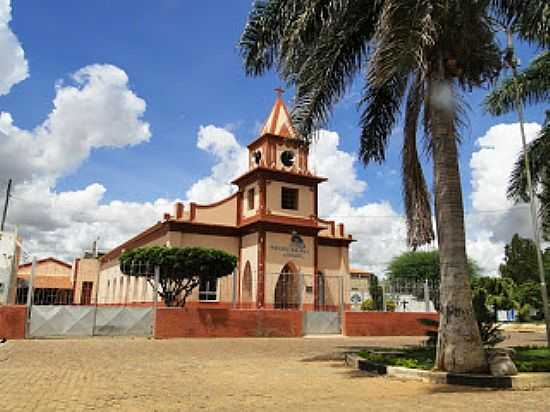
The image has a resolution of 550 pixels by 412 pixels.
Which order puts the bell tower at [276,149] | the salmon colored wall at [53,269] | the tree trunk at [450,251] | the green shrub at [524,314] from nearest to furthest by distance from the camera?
1. the tree trunk at [450,251]
2. the bell tower at [276,149]
3. the green shrub at [524,314]
4. the salmon colored wall at [53,269]

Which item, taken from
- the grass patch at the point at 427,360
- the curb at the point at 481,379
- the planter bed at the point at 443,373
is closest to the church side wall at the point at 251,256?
the grass patch at the point at 427,360

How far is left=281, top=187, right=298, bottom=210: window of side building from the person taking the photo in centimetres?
2734

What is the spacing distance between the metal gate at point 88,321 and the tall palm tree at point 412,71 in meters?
9.99

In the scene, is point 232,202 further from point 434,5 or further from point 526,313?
point 526,313

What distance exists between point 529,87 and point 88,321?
1564cm

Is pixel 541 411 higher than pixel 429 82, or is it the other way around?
pixel 429 82

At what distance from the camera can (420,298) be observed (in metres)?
21.7

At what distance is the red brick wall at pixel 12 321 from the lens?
14.7 m

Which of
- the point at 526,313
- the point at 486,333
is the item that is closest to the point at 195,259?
the point at 486,333

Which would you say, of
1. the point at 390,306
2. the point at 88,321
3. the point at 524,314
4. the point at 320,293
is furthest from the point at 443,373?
the point at 524,314

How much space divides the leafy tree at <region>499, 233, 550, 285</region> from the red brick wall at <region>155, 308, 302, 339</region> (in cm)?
4637

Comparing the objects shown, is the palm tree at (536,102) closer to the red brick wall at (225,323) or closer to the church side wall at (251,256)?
the red brick wall at (225,323)

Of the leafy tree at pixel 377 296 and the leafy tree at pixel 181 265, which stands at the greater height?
the leafy tree at pixel 181 265

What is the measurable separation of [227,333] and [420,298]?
9.22 m
